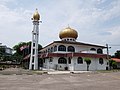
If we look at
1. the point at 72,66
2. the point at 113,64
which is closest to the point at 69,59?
the point at 72,66

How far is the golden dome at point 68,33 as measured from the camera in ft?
168

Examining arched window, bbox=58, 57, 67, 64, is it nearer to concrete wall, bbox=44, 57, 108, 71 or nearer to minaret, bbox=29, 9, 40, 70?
concrete wall, bbox=44, 57, 108, 71

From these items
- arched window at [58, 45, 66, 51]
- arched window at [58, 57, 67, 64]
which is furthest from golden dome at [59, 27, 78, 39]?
arched window at [58, 57, 67, 64]

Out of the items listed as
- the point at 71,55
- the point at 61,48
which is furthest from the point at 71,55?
the point at 61,48

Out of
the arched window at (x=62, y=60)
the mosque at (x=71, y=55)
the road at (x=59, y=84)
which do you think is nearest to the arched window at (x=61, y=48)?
the mosque at (x=71, y=55)

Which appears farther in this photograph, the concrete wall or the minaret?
the minaret

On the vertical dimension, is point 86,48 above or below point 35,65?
above

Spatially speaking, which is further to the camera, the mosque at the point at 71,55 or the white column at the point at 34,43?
the white column at the point at 34,43

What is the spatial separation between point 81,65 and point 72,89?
31.3m

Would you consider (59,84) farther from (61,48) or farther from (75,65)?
(61,48)

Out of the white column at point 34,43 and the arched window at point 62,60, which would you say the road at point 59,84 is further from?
the white column at point 34,43

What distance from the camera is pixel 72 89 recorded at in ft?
40.6

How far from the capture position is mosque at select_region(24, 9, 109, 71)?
4306cm

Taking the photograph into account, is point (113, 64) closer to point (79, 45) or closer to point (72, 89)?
point (79, 45)
